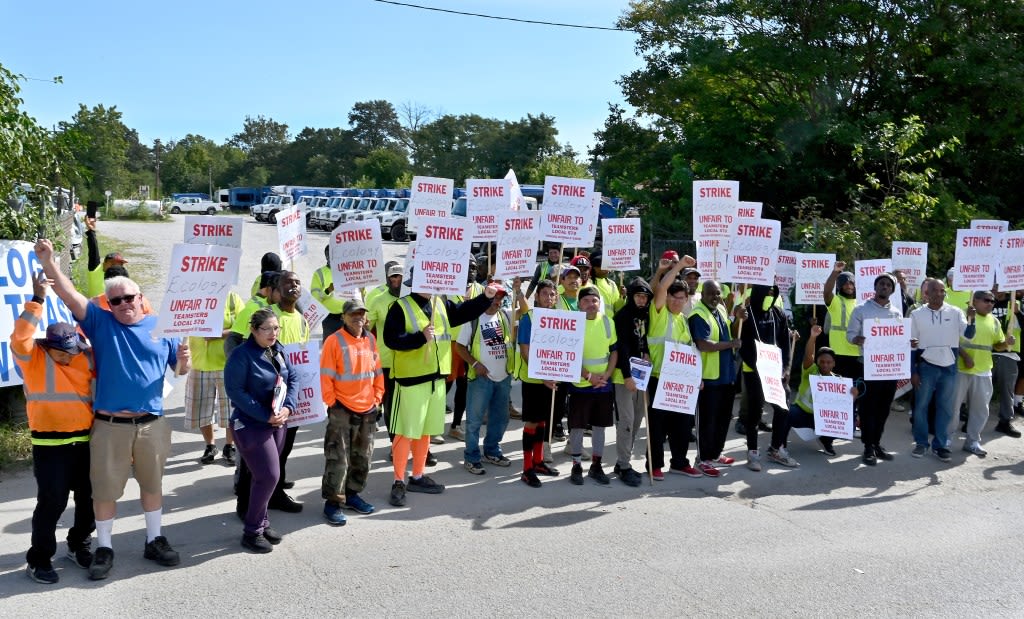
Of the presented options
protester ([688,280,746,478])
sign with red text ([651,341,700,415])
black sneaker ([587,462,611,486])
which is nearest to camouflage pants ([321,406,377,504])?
black sneaker ([587,462,611,486])

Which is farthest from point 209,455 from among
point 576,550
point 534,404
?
point 576,550

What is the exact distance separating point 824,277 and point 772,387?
7.53ft

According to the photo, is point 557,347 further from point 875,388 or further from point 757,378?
point 875,388

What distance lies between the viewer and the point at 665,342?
27.1ft

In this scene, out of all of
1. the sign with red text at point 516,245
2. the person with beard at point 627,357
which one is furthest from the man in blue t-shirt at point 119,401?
the person with beard at point 627,357

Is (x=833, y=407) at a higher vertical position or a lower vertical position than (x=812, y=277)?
lower

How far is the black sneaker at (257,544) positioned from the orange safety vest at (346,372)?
1165 millimetres

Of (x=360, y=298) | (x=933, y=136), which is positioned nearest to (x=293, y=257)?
(x=360, y=298)

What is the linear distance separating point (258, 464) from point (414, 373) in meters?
1.69

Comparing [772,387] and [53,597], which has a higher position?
[772,387]

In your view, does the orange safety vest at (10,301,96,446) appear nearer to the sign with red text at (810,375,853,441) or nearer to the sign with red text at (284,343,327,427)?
the sign with red text at (284,343,327,427)

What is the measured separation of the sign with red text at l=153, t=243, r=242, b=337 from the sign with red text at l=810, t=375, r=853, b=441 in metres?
5.72

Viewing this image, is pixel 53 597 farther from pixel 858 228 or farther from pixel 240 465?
pixel 858 228

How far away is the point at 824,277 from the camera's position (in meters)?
10.5
